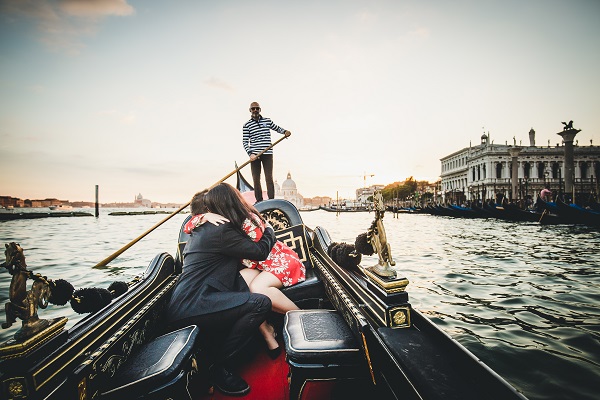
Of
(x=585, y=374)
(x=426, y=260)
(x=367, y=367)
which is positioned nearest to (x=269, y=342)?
(x=367, y=367)

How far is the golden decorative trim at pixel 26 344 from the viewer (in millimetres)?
900

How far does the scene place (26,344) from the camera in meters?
0.92

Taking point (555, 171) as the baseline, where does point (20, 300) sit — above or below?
below

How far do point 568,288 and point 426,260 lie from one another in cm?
233

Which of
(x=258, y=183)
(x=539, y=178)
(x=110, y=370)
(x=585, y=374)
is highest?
(x=539, y=178)

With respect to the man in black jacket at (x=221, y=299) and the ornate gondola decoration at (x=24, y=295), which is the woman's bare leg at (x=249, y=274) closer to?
the man in black jacket at (x=221, y=299)

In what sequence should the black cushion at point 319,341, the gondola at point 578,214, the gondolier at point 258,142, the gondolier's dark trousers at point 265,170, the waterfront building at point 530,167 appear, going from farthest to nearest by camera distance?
1. the waterfront building at point 530,167
2. the gondola at point 578,214
3. the gondolier's dark trousers at point 265,170
4. the gondolier at point 258,142
5. the black cushion at point 319,341

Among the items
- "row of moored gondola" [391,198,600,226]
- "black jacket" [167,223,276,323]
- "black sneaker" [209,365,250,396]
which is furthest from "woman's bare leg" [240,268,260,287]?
"row of moored gondola" [391,198,600,226]

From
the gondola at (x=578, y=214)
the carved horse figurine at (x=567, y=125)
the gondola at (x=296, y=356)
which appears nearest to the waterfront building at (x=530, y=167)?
the carved horse figurine at (x=567, y=125)

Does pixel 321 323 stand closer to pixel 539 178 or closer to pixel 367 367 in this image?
pixel 367 367

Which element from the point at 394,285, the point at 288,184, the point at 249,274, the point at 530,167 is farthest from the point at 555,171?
the point at 249,274

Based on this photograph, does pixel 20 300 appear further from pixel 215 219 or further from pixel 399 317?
pixel 399 317

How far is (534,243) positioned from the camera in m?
7.55

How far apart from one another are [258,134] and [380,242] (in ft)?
9.34
